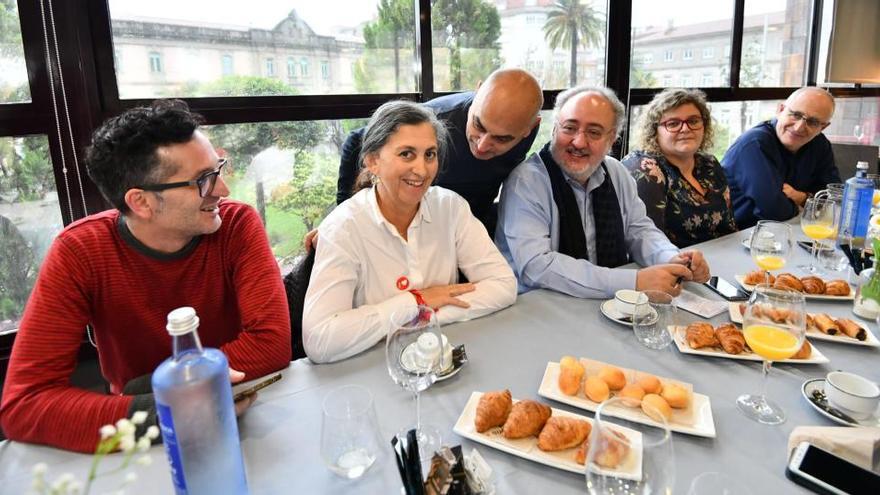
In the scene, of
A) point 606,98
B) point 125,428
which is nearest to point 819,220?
point 606,98

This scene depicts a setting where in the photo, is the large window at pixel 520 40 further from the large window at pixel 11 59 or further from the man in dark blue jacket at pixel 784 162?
the large window at pixel 11 59

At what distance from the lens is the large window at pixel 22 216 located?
6.84 ft

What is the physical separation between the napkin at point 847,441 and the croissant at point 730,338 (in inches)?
13.8

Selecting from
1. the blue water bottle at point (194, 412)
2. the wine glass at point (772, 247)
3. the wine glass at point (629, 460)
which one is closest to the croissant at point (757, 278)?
the wine glass at point (772, 247)

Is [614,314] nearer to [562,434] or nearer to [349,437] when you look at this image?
[562,434]

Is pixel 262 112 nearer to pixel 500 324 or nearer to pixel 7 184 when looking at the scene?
pixel 7 184

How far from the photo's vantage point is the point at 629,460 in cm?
69

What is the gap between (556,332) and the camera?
1408mm

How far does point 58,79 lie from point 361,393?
1.97m

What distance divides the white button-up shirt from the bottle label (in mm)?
525

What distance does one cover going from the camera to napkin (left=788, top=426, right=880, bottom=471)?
87 cm

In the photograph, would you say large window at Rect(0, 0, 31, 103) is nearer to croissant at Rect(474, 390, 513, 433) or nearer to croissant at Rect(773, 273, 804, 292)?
croissant at Rect(474, 390, 513, 433)

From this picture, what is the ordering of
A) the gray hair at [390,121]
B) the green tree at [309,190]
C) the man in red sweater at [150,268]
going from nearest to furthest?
the man in red sweater at [150,268] → the gray hair at [390,121] → the green tree at [309,190]

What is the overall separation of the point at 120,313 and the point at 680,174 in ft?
8.05
